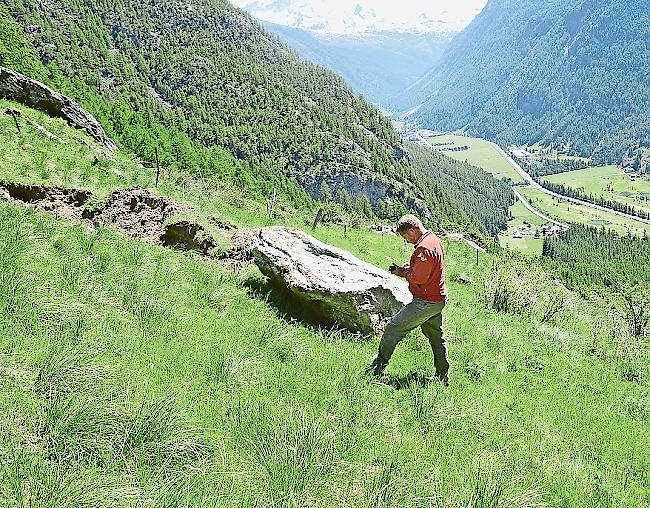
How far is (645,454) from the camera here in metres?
7.10

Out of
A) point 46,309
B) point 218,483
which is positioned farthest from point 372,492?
point 46,309

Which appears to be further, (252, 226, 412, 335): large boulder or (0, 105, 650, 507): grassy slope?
(252, 226, 412, 335): large boulder

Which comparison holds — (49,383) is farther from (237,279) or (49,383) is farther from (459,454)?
(237,279)

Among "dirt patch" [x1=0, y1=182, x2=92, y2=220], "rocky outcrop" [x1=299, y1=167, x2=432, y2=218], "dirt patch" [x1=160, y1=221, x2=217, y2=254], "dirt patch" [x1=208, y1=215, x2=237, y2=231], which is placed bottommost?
"rocky outcrop" [x1=299, y1=167, x2=432, y2=218]

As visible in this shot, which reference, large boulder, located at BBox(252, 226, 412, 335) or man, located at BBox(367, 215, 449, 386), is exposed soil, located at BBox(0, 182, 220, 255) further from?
man, located at BBox(367, 215, 449, 386)

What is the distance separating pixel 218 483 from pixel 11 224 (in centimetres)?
672

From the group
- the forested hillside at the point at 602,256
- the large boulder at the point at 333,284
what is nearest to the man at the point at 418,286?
the large boulder at the point at 333,284

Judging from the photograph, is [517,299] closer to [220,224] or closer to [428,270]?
[220,224]


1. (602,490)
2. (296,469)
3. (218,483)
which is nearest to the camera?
(218,483)

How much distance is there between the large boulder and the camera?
9.14 meters

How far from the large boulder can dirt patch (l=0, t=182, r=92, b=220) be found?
545cm

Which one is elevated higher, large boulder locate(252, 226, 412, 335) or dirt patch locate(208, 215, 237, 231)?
large boulder locate(252, 226, 412, 335)

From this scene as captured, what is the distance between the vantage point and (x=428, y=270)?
7.30 meters

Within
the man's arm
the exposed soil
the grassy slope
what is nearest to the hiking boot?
the grassy slope
